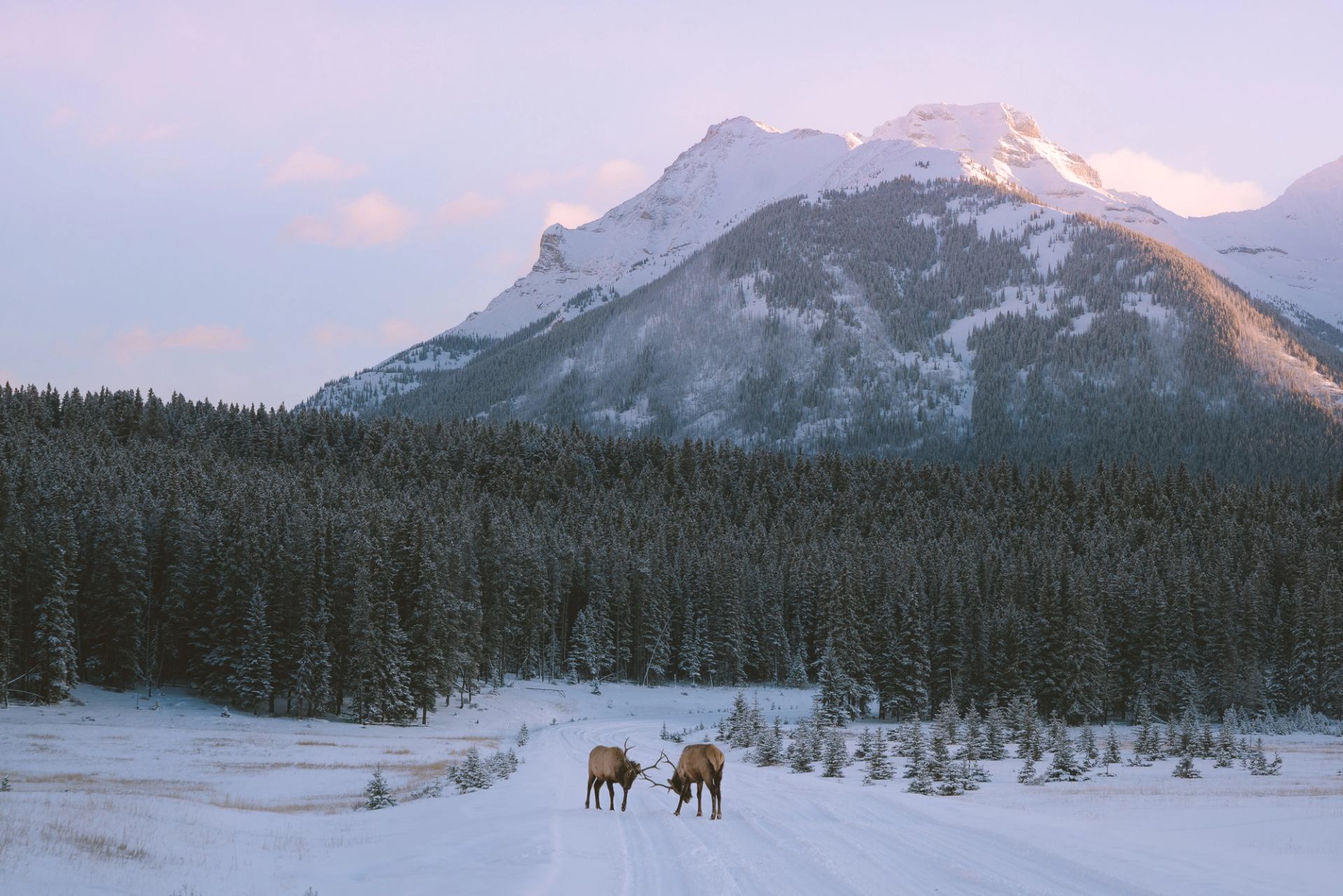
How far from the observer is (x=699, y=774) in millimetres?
20469

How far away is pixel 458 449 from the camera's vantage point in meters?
152

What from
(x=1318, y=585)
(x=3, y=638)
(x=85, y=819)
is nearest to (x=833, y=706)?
(x=1318, y=585)

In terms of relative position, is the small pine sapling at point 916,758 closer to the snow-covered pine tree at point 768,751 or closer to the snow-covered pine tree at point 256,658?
the snow-covered pine tree at point 768,751

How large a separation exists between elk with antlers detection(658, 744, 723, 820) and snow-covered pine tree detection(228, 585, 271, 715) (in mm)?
47650

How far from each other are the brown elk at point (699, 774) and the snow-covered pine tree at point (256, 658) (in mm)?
47689

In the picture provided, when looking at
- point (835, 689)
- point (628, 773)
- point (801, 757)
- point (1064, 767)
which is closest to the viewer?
point (628, 773)

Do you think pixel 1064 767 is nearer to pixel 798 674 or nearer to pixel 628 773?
pixel 628 773

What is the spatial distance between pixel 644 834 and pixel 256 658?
1984 inches

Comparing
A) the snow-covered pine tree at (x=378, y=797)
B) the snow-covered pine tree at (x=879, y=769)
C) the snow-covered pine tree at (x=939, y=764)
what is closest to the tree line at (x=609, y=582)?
the snow-covered pine tree at (x=879, y=769)

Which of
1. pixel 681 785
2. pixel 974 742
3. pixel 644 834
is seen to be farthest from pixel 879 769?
pixel 644 834

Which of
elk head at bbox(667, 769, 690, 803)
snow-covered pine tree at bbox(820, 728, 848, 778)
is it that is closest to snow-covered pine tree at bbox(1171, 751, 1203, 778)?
snow-covered pine tree at bbox(820, 728, 848, 778)

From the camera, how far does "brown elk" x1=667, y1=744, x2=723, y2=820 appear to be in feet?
66.3

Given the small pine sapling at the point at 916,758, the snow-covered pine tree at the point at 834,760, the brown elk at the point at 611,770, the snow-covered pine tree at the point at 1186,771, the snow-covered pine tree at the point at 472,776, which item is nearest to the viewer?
the brown elk at the point at 611,770

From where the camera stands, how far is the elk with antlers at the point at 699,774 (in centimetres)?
2020
